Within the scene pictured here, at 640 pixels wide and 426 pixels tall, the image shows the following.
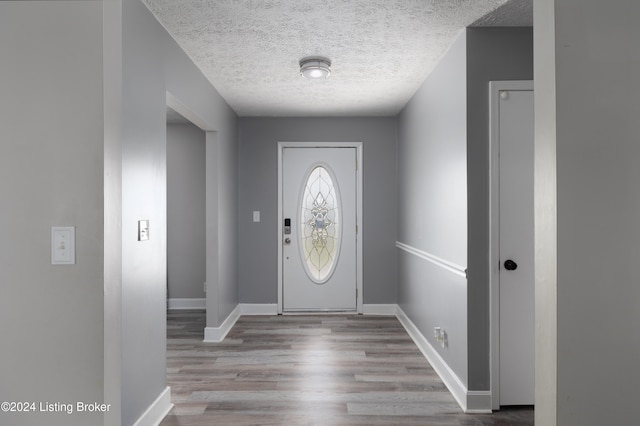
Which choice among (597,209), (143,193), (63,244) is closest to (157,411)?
(143,193)

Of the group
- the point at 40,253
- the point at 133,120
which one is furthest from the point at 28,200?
the point at 133,120

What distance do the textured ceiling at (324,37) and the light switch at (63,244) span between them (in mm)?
1649

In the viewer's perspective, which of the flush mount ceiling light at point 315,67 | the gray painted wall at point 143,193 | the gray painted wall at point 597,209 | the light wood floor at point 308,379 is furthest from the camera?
the flush mount ceiling light at point 315,67

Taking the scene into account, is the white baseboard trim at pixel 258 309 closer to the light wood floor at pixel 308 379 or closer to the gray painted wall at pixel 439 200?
the light wood floor at pixel 308 379

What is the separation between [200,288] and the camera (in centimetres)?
553

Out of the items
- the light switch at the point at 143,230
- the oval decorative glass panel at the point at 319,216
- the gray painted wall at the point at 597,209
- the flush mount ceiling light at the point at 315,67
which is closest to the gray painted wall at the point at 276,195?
the oval decorative glass panel at the point at 319,216

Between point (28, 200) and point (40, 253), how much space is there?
0.52ft

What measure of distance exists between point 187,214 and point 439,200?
342 centimetres

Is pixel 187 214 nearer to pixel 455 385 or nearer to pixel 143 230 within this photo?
pixel 143 230

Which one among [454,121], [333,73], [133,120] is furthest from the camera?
[333,73]

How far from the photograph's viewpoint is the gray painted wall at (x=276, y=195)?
5270 mm

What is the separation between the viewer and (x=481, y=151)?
2734mm

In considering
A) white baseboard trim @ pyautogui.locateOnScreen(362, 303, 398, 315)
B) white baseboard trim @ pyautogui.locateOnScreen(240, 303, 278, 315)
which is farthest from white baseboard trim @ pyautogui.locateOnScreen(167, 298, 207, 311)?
white baseboard trim @ pyautogui.locateOnScreen(362, 303, 398, 315)

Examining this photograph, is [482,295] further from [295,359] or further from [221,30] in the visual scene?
[221,30]
